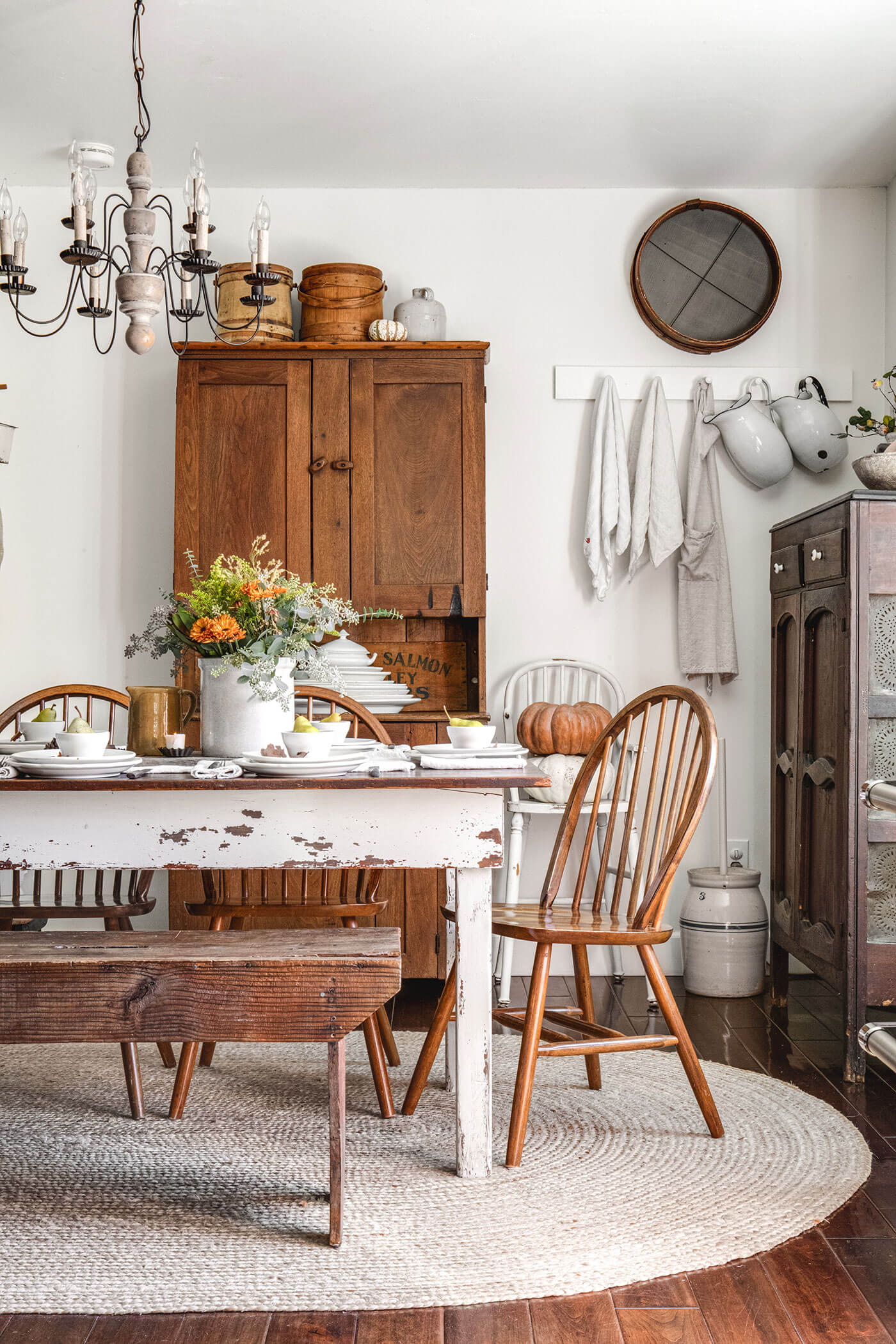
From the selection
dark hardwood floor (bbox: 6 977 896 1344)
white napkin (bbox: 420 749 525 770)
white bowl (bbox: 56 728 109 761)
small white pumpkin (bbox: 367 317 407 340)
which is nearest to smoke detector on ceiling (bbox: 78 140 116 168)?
small white pumpkin (bbox: 367 317 407 340)

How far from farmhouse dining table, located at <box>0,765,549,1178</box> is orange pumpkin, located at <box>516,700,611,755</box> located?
1.52 meters

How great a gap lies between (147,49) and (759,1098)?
295 centimetres

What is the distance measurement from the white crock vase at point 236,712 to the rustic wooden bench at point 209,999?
0.53m

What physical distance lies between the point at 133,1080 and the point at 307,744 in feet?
2.86

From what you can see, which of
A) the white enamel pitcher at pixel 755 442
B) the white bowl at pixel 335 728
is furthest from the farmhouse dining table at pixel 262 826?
the white enamel pitcher at pixel 755 442

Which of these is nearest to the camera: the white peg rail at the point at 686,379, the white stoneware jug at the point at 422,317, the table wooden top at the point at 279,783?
the table wooden top at the point at 279,783

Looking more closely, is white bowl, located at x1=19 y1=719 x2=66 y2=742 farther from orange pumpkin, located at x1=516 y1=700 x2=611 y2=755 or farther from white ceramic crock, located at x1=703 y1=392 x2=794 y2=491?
white ceramic crock, located at x1=703 y1=392 x2=794 y2=491

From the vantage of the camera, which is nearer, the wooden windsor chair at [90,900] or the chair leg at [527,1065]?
the chair leg at [527,1065]

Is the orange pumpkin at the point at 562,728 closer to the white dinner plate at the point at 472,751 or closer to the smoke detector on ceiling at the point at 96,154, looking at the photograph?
the white dinner plate at the point at 472,751

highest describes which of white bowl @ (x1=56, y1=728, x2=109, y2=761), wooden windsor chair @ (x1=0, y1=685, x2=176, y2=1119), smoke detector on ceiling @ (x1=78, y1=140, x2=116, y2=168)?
smoke detector on ceiling @ (x1=78, y1=140, x2=116, y2=168)

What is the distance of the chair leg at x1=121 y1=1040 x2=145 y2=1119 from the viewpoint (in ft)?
7.79

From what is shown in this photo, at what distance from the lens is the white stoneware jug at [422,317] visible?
11.9 feet

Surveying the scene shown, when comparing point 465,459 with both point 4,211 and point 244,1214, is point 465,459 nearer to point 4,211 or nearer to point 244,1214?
point 4,211

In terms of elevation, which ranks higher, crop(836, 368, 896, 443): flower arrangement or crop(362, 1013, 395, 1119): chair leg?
crop(836, 368, 896, 443): flower arrangement
